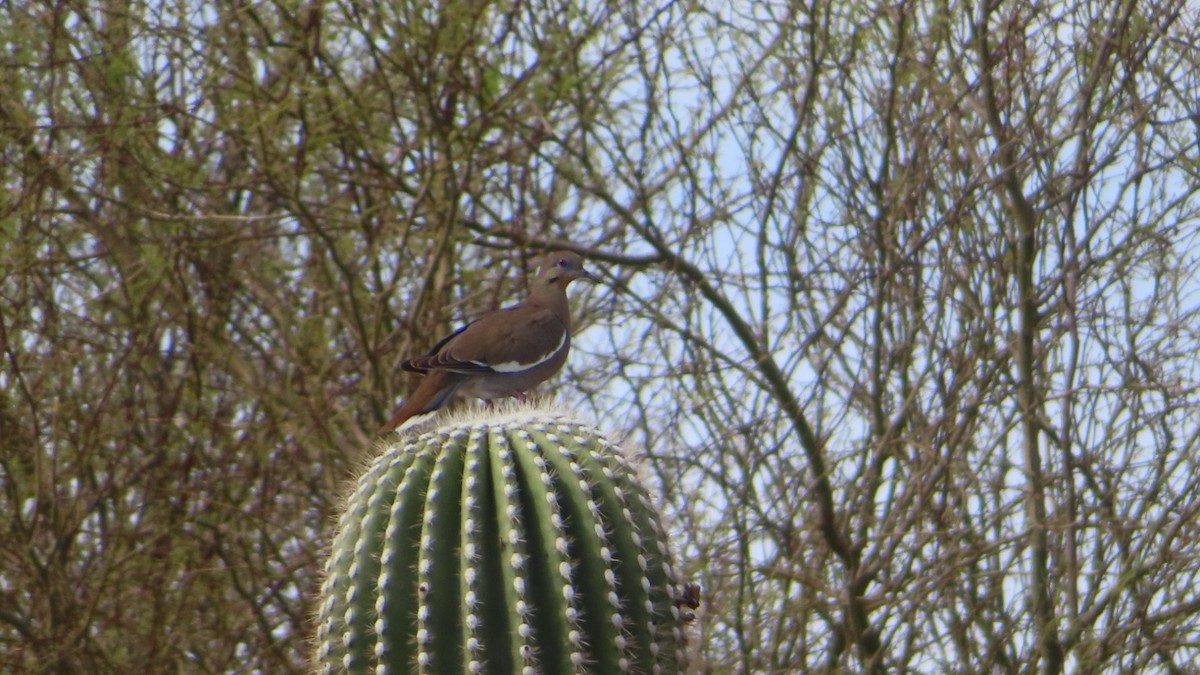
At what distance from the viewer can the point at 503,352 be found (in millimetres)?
5477

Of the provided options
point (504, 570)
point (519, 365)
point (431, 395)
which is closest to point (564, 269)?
point (519, 365)

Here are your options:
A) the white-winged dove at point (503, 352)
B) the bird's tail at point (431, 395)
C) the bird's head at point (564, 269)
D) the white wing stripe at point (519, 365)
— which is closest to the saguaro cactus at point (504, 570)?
the white-winged dove at point (503, 352)

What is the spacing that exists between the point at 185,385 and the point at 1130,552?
11.9ft

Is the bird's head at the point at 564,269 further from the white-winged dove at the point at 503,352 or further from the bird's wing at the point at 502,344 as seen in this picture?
the bird's wing at the point at 502,344

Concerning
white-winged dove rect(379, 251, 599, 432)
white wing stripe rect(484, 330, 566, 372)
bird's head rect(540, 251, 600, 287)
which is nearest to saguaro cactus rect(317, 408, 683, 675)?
white-winged dove rect(379, 251, 599, 432)

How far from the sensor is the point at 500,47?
265 inches

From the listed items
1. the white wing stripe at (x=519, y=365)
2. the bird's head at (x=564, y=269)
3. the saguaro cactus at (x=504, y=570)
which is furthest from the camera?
the bird's head at (x=564, y=269)

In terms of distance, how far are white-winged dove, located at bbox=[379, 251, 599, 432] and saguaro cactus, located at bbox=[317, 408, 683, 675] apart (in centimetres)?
194

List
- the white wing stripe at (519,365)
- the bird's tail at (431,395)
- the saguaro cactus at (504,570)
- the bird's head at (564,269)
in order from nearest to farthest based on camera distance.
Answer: the saguaro cactus at (504,570) → the bird's tail at (431,395) → the white wing stripe at (519,365) → the bird's head at (564,269)

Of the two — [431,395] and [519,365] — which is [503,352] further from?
[431,395]

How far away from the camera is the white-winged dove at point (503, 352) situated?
5.28 m

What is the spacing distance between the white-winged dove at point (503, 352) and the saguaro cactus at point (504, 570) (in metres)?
1.94

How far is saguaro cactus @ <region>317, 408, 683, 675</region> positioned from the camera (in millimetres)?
2883

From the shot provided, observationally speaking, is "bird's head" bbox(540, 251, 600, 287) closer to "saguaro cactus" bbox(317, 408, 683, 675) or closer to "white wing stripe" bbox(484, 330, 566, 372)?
"white wing stripe" bbox(484, 330, 566, 372)
